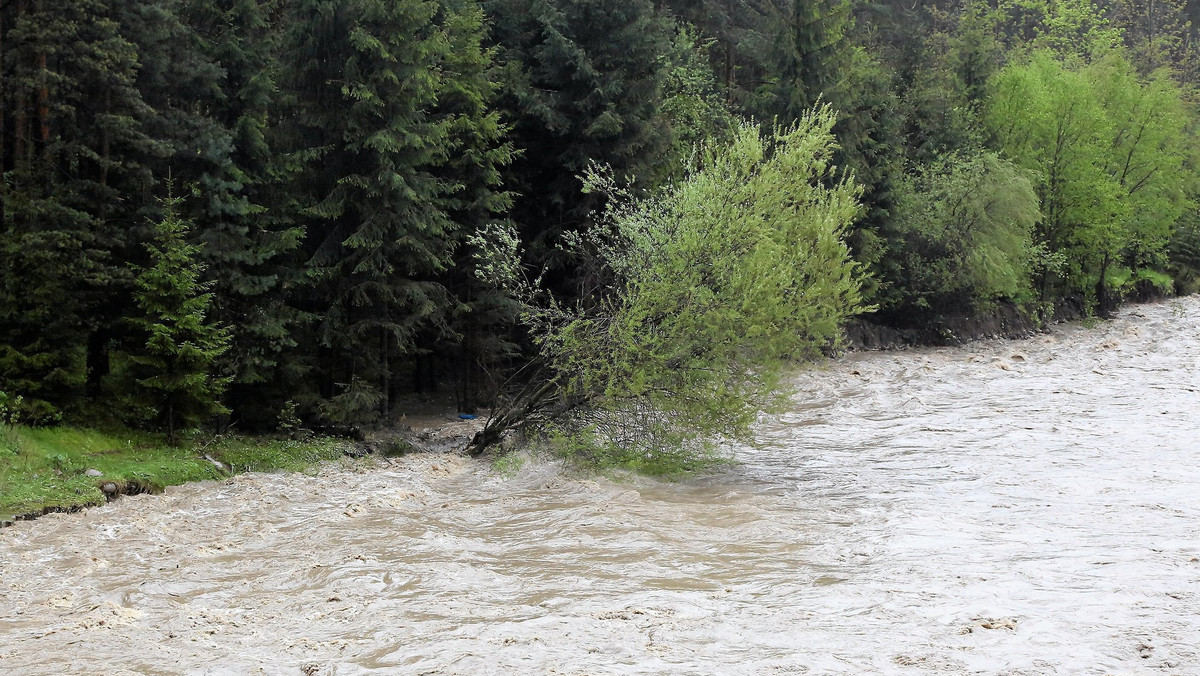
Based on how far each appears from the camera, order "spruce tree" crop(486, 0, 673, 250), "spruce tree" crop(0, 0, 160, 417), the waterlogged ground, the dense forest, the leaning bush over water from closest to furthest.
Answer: the waterlogged ground → the leaning bush over water → "spruce tree" crop(0, 0, 160, 417) → the dense forest → "spruce tree" crop(486, 0, 673, 250)

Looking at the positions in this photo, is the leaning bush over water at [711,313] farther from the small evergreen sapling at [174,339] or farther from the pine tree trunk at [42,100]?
the pine tree trunk at [42,100]

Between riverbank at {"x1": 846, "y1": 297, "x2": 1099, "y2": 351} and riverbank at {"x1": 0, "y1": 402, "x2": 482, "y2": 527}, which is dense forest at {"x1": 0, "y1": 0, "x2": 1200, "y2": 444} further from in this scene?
riverbank at {"x1": 846, "y1": 297, "x2": 1099, "y2": 351}

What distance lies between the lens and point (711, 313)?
16188 millimetres

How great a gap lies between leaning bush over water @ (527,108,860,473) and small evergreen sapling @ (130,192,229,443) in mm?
6263

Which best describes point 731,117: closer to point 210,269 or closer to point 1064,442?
point 1064,442

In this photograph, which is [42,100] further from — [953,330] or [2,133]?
[953,330]

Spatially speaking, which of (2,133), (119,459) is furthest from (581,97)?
(119,459)

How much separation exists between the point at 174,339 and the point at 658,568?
1052 cm

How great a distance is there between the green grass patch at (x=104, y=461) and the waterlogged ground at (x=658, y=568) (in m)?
0.54

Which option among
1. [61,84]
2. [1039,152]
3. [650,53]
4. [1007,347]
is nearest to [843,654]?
[61,84]

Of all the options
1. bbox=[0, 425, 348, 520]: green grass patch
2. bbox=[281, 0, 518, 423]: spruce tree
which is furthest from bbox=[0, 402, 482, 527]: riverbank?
bbox=[281, 0, 518, 423]: spruce tree

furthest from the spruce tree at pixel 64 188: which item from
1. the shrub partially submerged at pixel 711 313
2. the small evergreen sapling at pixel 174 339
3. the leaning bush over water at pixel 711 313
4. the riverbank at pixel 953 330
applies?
the riverbank at pixel 953 330

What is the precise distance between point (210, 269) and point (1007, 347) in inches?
1161

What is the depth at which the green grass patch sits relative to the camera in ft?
46.0
